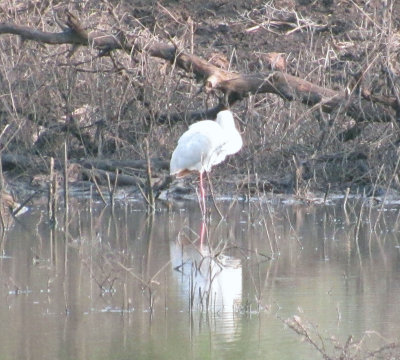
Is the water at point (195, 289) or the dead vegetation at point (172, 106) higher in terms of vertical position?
the dead vegetation at point (172, 106)

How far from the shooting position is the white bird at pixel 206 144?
412 inches

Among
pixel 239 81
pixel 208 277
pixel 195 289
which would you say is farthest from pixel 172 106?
pixel 195 289

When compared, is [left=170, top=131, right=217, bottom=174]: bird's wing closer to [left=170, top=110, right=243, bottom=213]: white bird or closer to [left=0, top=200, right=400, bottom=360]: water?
[left=170, top=110, right=243, bottom=213]: white bird

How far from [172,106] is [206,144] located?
4.43 feet

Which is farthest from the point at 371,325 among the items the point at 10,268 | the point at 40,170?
the point at 40,170

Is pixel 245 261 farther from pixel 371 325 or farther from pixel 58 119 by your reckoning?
pixel 58 119

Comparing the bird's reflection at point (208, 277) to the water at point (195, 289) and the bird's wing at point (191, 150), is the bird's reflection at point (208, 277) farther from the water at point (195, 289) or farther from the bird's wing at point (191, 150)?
the bird's wing at point (191, 150)

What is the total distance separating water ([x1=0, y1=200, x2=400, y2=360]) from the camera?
17.4ft

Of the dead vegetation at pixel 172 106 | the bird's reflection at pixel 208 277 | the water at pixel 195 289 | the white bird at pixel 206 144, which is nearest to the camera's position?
the water at pixel 195 289

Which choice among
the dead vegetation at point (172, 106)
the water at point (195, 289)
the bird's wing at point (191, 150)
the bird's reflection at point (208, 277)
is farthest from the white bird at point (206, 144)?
the bird's reflection at point (208, 277)

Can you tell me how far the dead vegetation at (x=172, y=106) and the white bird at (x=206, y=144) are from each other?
0.35 metres

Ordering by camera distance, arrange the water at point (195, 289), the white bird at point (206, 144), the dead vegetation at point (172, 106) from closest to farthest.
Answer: the water at point (195, 289) < the white bird at point (206, 144) < the dead vegetation at point (172, 106)

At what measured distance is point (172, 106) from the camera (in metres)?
11.8

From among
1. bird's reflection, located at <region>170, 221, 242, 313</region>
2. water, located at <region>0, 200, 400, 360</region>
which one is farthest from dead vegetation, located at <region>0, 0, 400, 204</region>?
bird's reflection, located at <region>170, 221, 242, 313</region>
